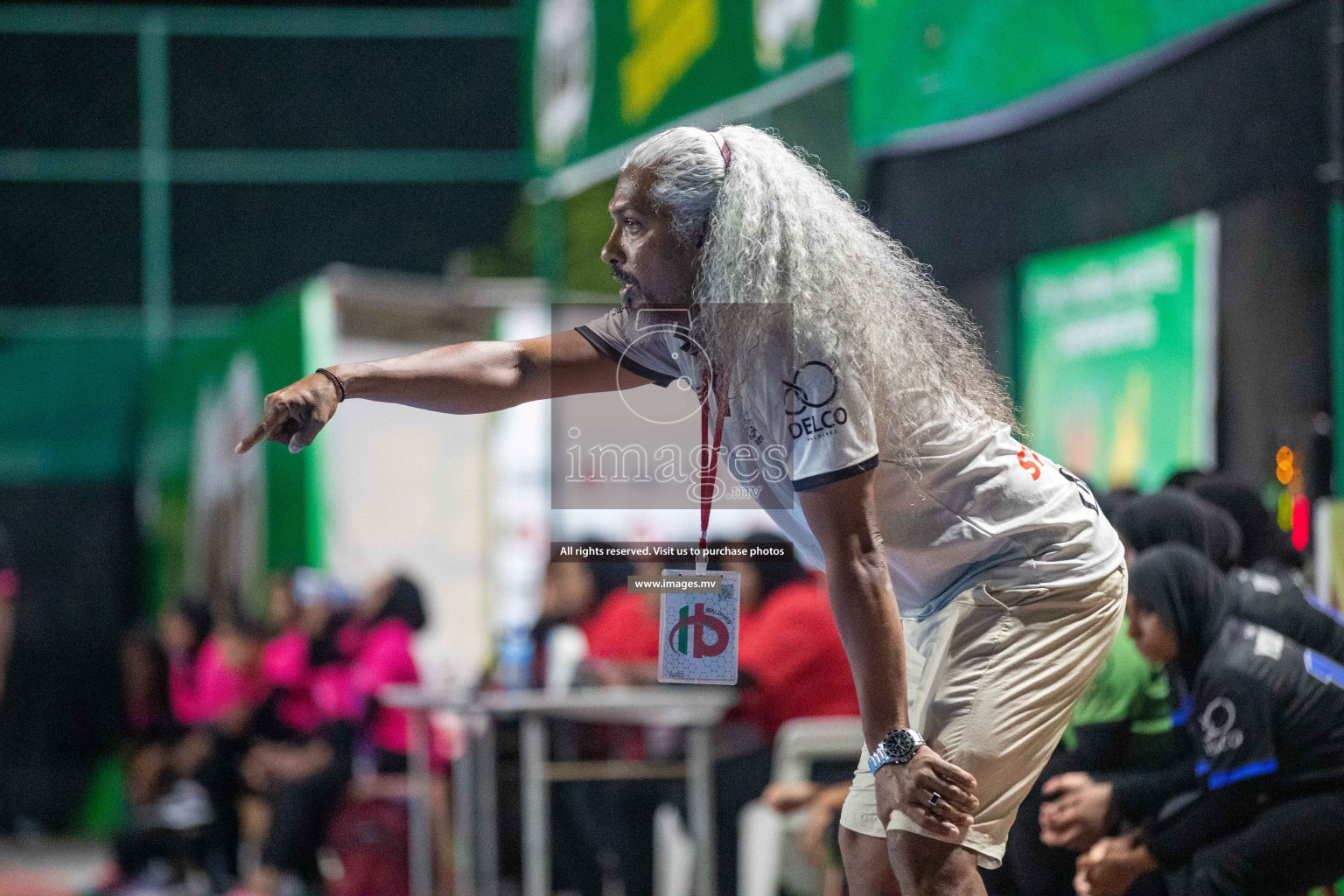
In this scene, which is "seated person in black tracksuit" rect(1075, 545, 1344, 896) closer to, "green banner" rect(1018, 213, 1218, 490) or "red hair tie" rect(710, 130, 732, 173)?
"green banner" rect(1018, 213, 1218, 490)

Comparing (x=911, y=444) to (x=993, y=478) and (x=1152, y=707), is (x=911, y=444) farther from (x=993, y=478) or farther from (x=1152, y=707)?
(x=1152, y=707)

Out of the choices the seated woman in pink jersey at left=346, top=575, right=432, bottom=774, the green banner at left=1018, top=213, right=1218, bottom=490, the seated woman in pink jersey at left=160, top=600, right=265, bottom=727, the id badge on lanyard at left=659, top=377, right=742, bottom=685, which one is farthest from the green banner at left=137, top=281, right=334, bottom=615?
the id badge on lanyard at left=659, top=377, right=742, bottom=685

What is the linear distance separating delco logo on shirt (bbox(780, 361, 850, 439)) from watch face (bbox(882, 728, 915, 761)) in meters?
0.39

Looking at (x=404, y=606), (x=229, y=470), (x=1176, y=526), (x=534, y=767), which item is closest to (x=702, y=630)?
(x=1176, y=526)

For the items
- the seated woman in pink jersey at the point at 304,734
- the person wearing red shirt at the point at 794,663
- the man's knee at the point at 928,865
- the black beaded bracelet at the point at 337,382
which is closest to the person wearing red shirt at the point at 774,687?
the person wearing red shirt at the point at 794,663

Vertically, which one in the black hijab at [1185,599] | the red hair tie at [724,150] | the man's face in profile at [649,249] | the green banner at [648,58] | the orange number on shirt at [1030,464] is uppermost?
the green banner at [648,58]

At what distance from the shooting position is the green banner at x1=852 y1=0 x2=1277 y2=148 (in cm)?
408

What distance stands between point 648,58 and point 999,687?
5545 millimetres

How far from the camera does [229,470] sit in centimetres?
868

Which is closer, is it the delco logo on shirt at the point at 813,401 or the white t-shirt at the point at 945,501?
the delco logo on shirt at the point at 813,401

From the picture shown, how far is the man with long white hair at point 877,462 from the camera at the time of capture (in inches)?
76.9

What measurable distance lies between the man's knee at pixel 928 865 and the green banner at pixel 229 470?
532 cm

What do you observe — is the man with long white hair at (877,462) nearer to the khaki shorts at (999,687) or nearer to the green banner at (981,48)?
the khaki shorts at (999,687)

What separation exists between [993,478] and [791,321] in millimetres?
372
